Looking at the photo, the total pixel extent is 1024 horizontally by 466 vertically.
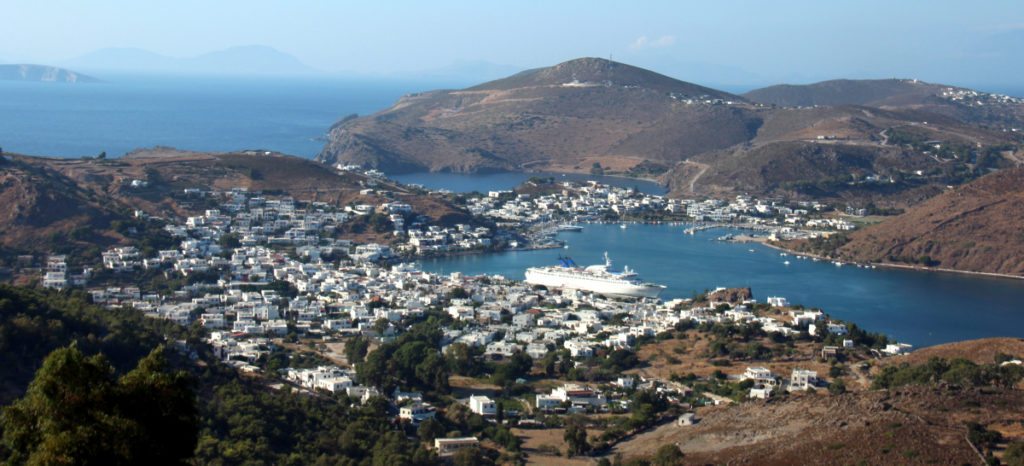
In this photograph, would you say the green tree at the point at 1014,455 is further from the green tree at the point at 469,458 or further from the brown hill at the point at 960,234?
the brown hill at the point at 960,234

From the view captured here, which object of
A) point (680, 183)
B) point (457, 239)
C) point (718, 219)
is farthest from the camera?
point (680, 183)

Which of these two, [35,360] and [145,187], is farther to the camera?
[145,187]

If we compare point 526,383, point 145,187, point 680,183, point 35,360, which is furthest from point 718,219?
point 35,360

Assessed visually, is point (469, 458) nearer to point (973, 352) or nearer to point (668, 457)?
point (668, 457)

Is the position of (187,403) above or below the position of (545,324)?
above

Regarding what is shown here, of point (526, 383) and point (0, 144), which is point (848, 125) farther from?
point (526, 383)

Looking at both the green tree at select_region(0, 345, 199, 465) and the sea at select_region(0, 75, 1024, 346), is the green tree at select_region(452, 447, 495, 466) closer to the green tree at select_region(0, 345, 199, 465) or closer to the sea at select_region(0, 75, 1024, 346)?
the green tree at select_region(0, 345, 199, 465)
